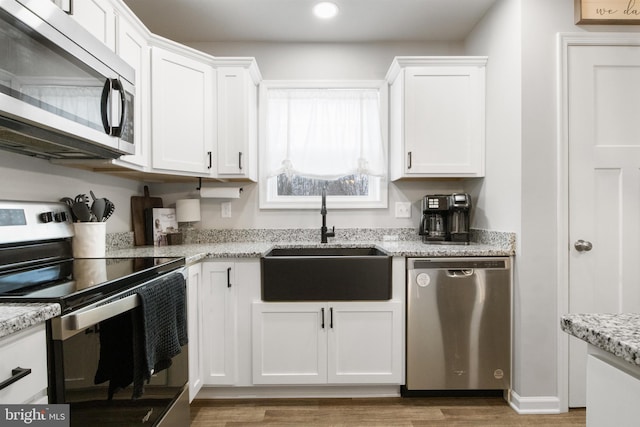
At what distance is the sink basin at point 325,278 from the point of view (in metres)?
2.01

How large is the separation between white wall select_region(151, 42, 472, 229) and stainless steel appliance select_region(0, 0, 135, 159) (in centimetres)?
114

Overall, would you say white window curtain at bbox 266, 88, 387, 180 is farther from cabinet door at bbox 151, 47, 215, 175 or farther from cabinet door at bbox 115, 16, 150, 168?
cabinet door at bbox 115, 16, 150, 168

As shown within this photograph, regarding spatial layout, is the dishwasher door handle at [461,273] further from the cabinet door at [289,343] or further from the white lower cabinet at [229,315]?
the white lower cabinet at [229,315]

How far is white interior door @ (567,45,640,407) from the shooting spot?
77.5 inches

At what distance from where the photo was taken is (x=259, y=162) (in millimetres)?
2682

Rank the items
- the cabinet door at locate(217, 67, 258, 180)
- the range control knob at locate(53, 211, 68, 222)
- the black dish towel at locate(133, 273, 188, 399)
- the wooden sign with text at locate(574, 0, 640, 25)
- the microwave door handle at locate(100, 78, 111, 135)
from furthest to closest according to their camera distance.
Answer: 1. the cabinet door at locate(217, 67, 258, 180)
2. the wooden sign with text at locate(574, 0, 640, 25)
3. the range control knob at locate(53, 211, 68, 222)
4. the microwave door handle at locate(100, 78, 111, 135)
5. the black dish towel at locate(133, 273, 188, 399)

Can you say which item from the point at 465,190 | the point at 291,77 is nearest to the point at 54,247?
the point at 291,77

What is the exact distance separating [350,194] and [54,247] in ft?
6.18

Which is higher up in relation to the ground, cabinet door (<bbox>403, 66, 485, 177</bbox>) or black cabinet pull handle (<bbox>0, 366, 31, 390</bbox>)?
cabinet door (<bbox>403, 66, 485, 177</bbox>)

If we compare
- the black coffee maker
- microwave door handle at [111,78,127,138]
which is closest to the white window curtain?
the black coffee maker

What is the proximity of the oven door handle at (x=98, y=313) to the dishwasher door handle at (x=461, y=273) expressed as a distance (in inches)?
63.0

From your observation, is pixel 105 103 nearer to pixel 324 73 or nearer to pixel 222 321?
pixel 222 321

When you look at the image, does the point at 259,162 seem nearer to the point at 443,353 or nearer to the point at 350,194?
the point at 350,194

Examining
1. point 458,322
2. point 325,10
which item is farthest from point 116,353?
point 325,10
